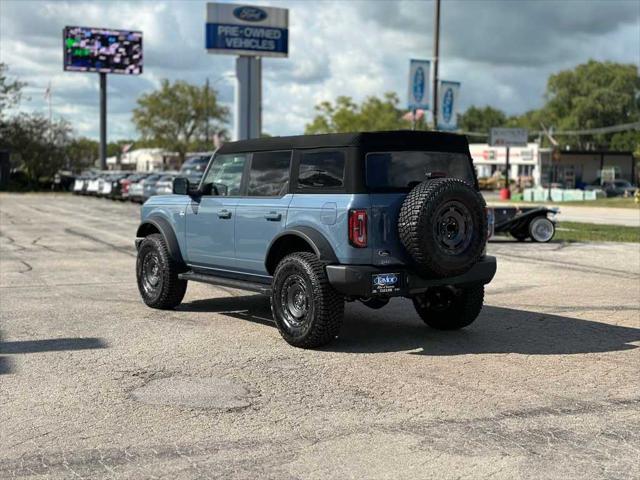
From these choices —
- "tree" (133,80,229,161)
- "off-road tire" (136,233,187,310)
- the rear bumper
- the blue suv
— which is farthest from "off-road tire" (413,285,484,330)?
"tree" (133,80,229,161)

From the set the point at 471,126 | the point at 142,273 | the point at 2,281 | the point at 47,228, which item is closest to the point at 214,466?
the point at 142,273

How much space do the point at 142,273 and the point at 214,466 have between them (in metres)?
5.59

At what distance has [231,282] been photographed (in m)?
8.12

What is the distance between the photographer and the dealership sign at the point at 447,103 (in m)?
Result: 31.1

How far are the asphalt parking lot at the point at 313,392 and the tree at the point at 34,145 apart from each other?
196 feet

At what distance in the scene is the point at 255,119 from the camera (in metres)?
53.1

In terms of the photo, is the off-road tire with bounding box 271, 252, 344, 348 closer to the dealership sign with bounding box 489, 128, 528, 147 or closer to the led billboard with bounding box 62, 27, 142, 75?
the dealership sign with bounding box 489, 128, 528, 147

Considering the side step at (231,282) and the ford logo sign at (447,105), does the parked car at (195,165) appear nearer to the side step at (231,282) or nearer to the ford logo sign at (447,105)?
the ford logo sign at (447,105)

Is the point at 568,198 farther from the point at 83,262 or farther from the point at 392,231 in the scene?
the point at 392,231

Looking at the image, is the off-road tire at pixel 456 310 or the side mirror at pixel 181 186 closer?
the off-road tire at pixel 456 310

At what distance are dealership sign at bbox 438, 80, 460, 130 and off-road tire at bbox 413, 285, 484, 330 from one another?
23554 mm

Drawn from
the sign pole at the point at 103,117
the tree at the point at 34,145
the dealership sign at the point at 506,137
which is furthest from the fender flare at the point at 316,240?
the sign pole at the point at 103,117

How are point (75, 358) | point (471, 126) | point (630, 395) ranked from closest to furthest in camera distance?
point (630, 395) < point (75, 358) < point (471, 126)

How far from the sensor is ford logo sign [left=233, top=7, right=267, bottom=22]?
52.5 m
